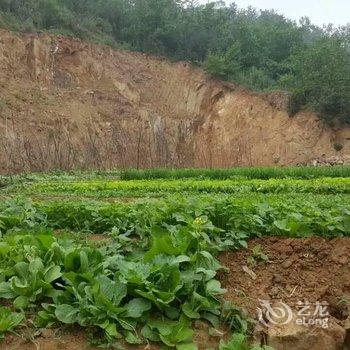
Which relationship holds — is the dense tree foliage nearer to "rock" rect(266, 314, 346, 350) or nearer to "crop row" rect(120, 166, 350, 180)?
"crop row" rect(120, 166, 350, 180)

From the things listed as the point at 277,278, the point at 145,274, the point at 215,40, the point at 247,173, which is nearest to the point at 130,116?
the point at 215,40

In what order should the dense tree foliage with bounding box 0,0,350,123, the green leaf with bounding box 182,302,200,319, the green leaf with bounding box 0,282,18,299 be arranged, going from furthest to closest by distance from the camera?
the dense tree foliage with bounding box 0,0,350,123
the green leaf with bounding box 0,282,18,299
the green leaf with bounding box 182,302,200,319

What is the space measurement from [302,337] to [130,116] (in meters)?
32.9

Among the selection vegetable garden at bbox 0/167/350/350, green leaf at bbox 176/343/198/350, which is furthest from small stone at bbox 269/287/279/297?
green leaf at bbox 176/343/198/350

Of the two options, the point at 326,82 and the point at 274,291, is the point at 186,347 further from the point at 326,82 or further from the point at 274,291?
the point at 326,82

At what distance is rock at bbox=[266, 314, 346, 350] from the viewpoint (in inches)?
154

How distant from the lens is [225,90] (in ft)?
127

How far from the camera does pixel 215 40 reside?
44.5 metres

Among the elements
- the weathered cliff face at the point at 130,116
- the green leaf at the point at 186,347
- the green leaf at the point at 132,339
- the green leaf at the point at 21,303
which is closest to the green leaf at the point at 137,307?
the green leaf at the point at 132,339

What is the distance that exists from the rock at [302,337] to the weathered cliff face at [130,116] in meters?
25.0

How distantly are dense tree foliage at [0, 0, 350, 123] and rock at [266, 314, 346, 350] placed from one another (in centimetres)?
3105

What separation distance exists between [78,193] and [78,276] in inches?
439

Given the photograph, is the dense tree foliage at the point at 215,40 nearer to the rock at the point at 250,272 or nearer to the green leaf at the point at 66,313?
the rock at the point at 250,272

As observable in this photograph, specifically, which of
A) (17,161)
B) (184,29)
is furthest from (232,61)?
(17,161)
